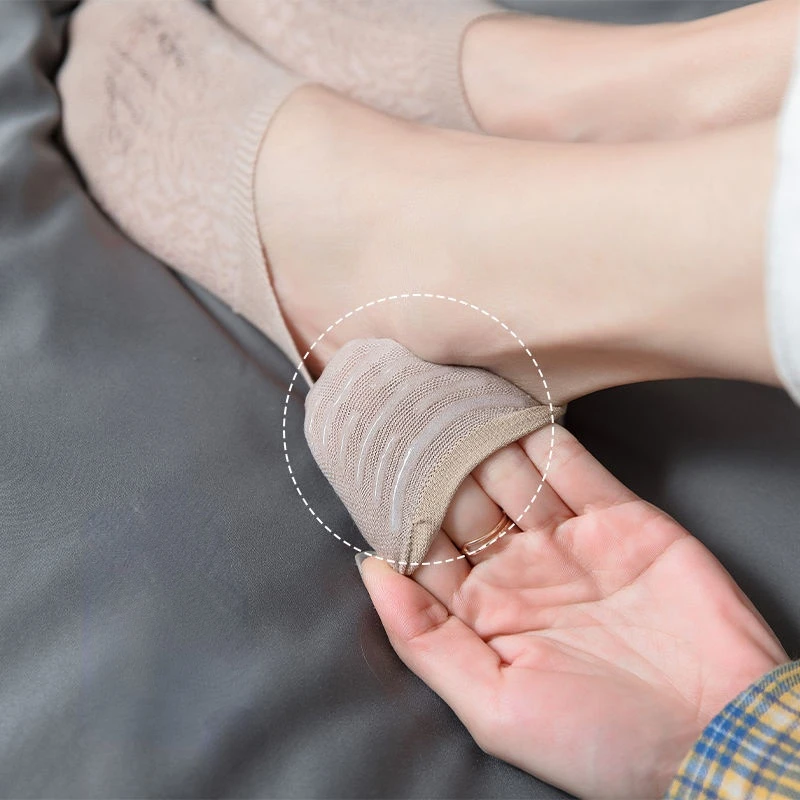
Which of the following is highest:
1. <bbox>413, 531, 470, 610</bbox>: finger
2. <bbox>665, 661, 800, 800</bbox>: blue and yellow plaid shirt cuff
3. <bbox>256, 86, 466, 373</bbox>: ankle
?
<bbox>256, 86, 466, 373</bbox>: ankle

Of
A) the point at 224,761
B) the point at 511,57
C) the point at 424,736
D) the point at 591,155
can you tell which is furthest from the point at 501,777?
the point at 511,57

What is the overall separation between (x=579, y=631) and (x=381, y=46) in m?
0.59

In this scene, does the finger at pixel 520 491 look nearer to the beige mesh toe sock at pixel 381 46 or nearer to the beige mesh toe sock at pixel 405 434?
the beige mesh toe sock at pixel 405 434

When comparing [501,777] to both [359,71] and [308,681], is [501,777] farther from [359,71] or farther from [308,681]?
[359,71]

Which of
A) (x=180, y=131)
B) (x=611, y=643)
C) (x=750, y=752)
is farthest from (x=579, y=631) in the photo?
(x=180, y=131)

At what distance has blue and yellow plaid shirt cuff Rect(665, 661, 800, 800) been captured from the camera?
0.45 meters

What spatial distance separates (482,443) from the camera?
23.8 inches

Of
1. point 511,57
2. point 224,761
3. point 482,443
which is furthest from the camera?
point 511,57

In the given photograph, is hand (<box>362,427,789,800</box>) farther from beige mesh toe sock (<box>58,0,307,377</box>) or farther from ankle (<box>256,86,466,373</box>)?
beige mesh toe sock (<box>58,0,307,377</box>)

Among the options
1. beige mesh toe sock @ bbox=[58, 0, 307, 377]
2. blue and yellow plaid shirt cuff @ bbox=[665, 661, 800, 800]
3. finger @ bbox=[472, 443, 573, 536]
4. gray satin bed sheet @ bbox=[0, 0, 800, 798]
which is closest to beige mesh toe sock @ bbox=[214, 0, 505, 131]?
beige mesh toe sock @ bbox=[58, 0, 307, 377]

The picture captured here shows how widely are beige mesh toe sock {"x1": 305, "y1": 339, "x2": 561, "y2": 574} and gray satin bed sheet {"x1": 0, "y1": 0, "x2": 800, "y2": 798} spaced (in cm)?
4

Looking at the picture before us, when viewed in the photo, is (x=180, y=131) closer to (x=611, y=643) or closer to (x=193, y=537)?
(x=193, y=537)

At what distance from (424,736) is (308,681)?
77 mm

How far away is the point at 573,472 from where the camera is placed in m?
0.62
